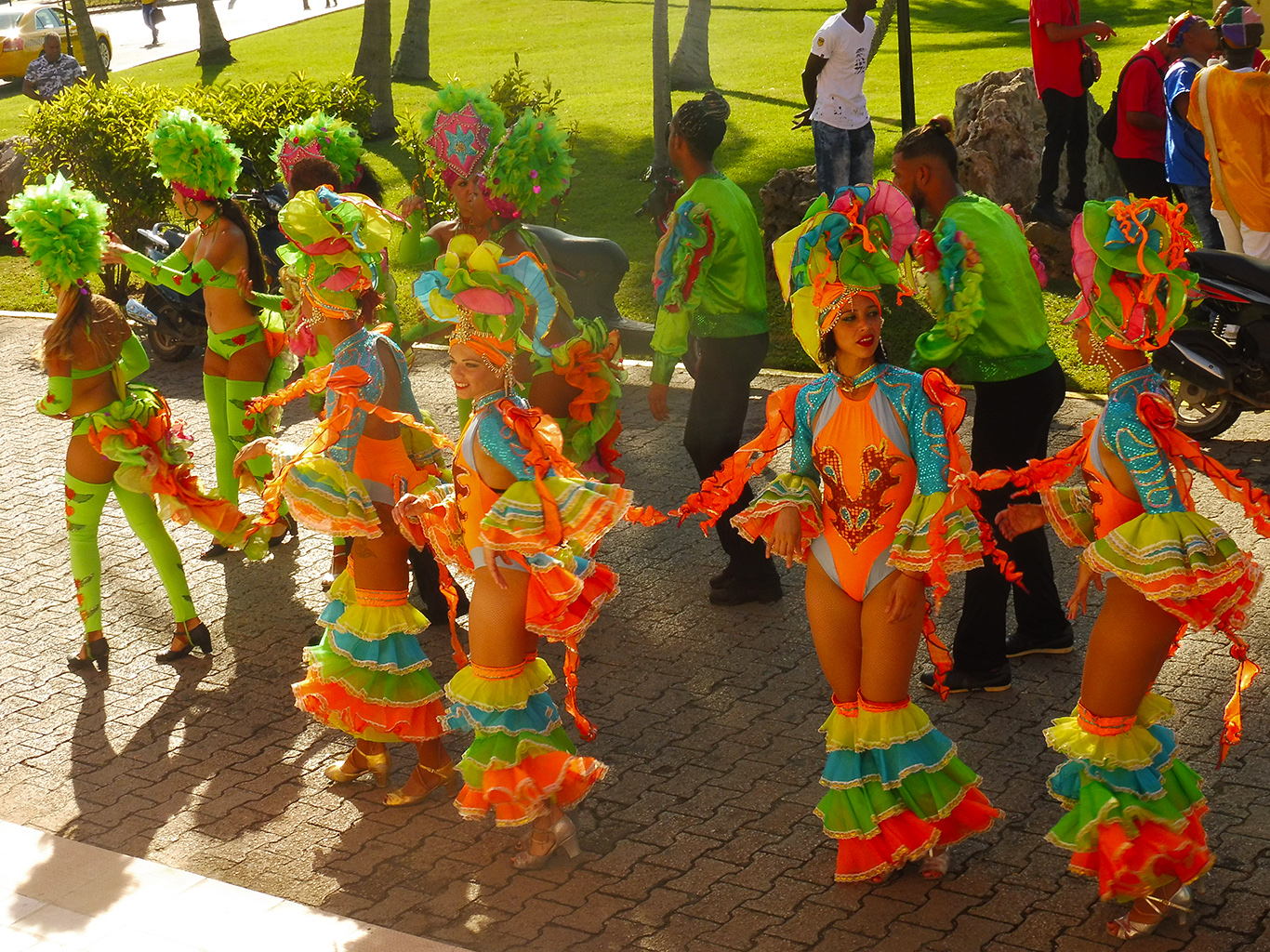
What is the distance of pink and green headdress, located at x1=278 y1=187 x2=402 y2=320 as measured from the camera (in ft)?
18.3

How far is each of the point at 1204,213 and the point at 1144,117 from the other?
1041 millimetres

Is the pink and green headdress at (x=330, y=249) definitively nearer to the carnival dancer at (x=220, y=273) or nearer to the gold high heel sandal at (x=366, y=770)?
the gold high heel sandal at (x=366, y=770)

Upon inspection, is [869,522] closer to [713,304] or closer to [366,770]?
[713,304]

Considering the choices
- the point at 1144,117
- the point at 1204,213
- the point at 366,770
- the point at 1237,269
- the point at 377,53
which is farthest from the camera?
the point at 377,53

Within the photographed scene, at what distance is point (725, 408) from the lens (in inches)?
274

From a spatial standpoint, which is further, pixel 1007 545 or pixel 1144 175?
pixel 1144 175

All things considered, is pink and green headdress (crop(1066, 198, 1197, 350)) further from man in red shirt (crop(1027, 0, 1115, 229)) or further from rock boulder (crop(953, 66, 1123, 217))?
rock boulder (crop(953, 66, 1123, 217))

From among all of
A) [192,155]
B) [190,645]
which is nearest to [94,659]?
[190,645]

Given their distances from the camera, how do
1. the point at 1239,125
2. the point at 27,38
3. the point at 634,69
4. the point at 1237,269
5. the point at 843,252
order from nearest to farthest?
the point at 843,252, the point at 1237,269, the point at 1239,125, the point at 634,69, the point at 27,38

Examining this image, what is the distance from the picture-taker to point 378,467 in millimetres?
5758

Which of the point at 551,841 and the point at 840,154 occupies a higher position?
the point at 840,154

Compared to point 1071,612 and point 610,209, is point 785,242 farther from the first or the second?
point 610,209

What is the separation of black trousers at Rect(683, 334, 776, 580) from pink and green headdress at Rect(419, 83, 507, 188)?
1487 mm

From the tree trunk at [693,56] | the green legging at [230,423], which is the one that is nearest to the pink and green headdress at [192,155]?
the green legging at [230,423]
